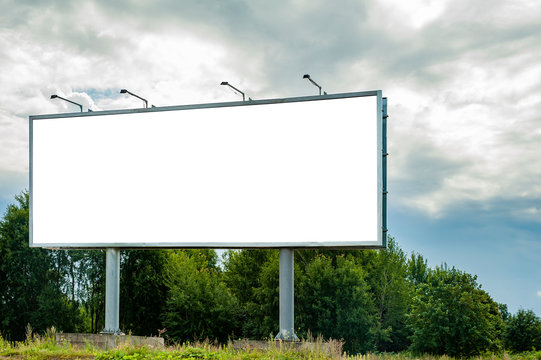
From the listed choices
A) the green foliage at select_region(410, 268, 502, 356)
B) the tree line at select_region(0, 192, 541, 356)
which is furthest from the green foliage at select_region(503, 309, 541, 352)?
the green foliage at select_region(410, 268, 502, 356)

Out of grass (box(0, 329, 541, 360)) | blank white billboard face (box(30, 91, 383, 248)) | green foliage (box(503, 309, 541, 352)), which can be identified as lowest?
green foliage (box(503, 309, 541, 352))

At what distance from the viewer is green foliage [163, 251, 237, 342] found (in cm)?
2873

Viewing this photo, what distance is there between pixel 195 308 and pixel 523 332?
16.8 m

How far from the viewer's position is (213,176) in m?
18.5

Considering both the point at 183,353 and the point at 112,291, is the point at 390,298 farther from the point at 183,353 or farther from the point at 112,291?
the point at 183,353

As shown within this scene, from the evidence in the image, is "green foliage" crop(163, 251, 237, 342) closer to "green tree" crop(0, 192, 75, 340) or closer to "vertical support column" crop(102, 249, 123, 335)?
"green tree" crop(0, 192, 75, 340)

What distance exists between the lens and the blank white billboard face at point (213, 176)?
17047 mm

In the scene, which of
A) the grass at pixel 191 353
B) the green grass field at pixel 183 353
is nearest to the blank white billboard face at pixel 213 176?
the grass at pixel 191 353

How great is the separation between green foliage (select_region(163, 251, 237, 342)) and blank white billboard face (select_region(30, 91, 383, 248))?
33.0 ft

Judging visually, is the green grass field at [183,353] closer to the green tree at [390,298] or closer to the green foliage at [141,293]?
the green foliage at [141,293]

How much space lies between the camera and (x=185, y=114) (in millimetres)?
19062

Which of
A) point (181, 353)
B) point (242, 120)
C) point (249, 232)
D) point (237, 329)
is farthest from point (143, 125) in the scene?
point (237, 329)

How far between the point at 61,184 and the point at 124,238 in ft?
10.7

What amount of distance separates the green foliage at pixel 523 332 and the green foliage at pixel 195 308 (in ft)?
47.0
